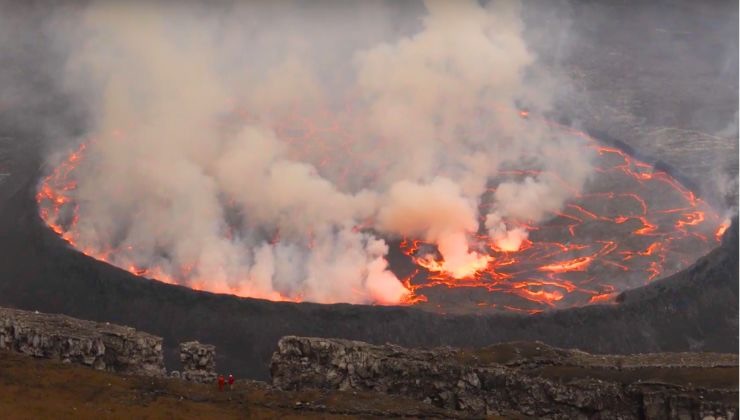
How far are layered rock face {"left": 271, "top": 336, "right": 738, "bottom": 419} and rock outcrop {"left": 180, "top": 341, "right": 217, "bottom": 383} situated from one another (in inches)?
143

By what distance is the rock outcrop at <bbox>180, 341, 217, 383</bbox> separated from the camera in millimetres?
56094

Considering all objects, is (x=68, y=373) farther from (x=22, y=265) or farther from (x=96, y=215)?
(x=96, y=215)

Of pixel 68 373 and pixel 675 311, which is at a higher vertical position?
pixel 675 311

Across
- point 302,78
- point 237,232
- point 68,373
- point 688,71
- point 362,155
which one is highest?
point 688,71

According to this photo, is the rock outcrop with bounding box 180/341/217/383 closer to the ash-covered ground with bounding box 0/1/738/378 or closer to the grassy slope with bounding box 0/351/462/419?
the grassy slope with bounding box 0/351/462/419

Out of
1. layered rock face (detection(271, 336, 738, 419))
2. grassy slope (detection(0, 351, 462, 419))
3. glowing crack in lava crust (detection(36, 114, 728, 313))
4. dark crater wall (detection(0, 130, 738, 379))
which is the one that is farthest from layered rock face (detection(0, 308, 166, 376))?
glowing crack in lava crust (detection(36, 114, 728, 313))

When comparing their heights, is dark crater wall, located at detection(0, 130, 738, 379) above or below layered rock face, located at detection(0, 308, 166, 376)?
above

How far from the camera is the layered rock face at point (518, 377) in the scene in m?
53.0

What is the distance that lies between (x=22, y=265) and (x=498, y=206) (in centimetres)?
4271

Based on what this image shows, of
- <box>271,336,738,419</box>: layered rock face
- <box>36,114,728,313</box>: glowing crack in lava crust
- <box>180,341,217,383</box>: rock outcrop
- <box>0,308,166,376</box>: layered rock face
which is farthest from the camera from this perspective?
<box>36,114,728,313</box>: glowing crack in lava crust

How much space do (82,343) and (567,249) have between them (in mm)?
46253

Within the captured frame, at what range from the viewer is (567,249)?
287ft

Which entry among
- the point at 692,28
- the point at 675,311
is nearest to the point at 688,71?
the point at 692,28

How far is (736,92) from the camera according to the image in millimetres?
133500
